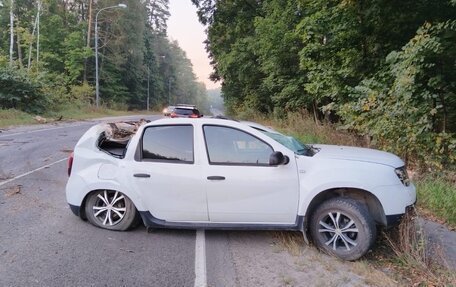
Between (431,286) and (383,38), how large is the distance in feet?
27.7

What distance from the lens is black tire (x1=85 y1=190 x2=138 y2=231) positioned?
208 inches

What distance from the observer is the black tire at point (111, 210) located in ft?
17.4

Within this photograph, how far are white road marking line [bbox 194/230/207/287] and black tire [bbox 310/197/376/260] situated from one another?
135 centimetres

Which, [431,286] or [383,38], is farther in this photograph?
[383,38]

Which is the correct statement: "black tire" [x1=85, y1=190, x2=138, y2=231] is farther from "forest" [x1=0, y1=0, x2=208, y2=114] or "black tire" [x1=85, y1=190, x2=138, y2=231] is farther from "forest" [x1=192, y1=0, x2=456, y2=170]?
"forest" [x1=0, y1=0, x2=208, y2=114]

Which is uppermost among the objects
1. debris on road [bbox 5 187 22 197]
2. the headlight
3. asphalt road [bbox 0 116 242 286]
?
the headlight

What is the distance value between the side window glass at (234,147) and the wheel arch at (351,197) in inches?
29.7

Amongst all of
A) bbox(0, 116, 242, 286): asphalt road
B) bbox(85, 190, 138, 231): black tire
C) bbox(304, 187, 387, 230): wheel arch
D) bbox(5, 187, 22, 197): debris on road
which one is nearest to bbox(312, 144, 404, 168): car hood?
bbox(304, 187, 387, 230): wheel arch

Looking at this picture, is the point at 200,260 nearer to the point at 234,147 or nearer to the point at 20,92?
the point at 234,147

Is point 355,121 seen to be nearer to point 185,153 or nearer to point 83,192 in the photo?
point 185,153

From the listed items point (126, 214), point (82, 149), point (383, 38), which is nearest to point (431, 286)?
point (126, 214)

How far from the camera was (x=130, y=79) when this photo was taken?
62406 millimetres

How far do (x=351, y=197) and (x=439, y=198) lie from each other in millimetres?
2547

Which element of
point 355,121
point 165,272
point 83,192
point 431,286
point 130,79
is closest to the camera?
point 431,286
